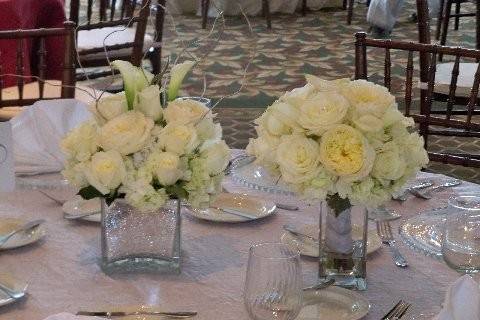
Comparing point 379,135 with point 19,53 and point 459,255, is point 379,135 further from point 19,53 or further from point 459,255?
point 19,53

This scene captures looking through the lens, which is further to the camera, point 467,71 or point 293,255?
point 467,71

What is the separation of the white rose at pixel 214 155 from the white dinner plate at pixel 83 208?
32 centimetres

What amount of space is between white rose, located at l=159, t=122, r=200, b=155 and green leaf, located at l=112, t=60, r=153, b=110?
0.09 metres

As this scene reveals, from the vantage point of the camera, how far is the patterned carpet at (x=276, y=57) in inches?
199

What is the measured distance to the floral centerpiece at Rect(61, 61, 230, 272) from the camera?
1371 mm

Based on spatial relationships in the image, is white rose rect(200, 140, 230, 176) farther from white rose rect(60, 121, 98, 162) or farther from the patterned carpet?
the patterned carpet

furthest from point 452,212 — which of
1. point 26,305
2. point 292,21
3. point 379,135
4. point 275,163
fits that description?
point 292,21

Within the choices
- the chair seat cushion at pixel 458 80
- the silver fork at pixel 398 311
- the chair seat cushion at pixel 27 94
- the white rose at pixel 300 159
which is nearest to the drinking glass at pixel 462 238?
the silver fork at pixel 398 311

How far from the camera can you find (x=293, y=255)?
1.17m

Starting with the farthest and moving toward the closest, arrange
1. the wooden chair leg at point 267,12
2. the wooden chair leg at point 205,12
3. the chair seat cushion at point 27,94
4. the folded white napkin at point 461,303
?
the wooden chair leg at point 267,12 → the wooden chair leg at point 205,12 → the chair seat cushion at point 27,94 → the folded white napkin at point 461,303

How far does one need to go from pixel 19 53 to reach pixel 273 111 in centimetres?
138

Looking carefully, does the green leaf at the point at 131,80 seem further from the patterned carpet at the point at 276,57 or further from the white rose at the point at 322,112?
the patterned carpet at the point at 276,57

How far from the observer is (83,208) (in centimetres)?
170

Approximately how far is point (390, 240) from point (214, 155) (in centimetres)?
38
